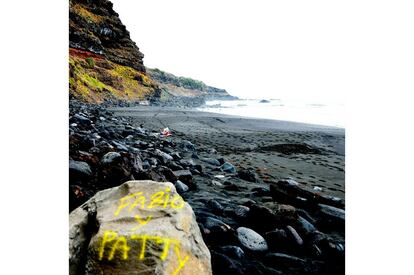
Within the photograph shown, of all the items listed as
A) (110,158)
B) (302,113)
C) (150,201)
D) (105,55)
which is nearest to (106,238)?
(150,201)

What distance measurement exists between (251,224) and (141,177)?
4.53 ft

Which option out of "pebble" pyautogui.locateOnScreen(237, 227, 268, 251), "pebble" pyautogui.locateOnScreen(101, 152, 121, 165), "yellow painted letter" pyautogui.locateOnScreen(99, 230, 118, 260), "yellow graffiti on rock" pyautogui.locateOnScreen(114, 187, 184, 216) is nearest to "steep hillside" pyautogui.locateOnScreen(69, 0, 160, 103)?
"pebble" pyautogui.locateOnScreen(101, 152, 121, 165)

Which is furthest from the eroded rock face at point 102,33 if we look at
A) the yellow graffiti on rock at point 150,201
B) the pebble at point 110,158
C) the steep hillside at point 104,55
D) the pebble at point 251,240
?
the yellow graffiti on rock at point 150,201

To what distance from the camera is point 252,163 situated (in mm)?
6387

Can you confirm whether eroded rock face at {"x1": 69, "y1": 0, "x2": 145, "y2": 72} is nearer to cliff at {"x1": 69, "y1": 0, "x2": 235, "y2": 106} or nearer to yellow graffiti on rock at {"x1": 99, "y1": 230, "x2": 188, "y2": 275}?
cliff at {"x1": 69, "y1": 0, "x2": 235, "y2": 106}

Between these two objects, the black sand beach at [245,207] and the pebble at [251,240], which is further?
the pebble at [251,240]

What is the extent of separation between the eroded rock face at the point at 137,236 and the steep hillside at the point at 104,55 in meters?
22.0

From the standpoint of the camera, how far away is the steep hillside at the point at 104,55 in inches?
1124

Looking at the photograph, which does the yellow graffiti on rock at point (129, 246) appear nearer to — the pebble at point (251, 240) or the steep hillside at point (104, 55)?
the pebble at point (251, 240)

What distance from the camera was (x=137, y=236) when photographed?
1.51 metres

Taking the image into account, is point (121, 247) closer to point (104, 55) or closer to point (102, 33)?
point (104, 55)
